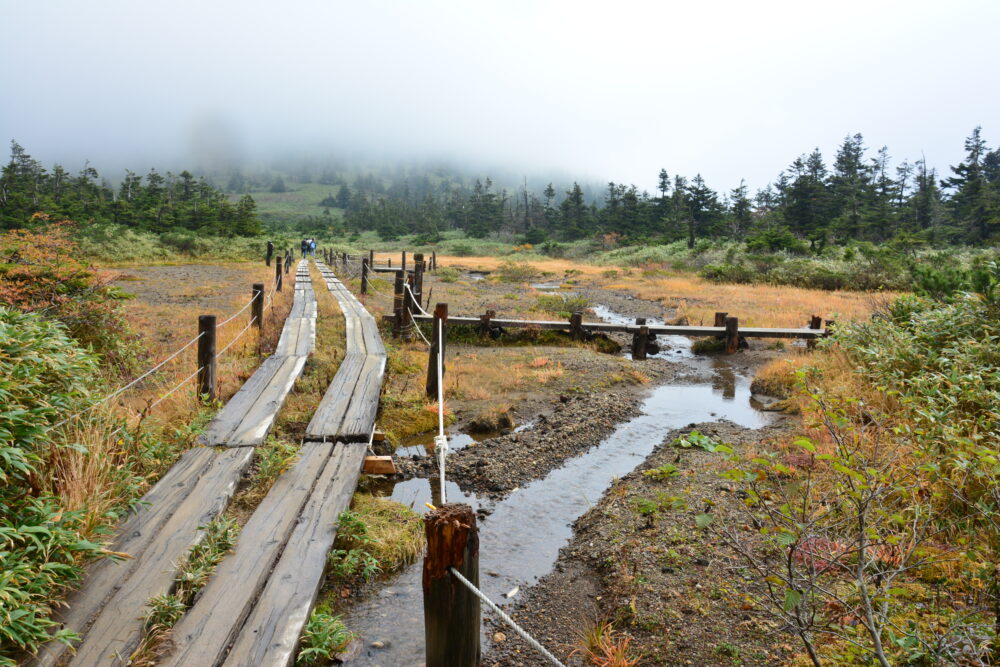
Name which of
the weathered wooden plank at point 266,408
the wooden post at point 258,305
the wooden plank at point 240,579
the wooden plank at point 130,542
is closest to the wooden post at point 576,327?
the wooden post at point 258,305

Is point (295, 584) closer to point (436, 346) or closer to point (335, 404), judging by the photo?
point (335, 404)

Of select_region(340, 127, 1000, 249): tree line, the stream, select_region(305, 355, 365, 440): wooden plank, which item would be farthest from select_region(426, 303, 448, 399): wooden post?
select_region(340, 127, 1000, 249): tree line

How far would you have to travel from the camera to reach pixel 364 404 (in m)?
7.17

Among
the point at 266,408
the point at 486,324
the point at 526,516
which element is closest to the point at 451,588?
the point at 526,516

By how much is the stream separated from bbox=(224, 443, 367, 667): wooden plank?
55 cm

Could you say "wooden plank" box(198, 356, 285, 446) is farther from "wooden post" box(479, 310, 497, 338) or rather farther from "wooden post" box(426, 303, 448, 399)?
"wooden post" box(479, 310, 497, 338)

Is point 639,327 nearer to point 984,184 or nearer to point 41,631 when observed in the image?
point 41,631

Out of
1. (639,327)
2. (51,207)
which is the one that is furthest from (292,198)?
(639,327)

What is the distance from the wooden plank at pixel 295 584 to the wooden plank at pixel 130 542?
0.80 metres

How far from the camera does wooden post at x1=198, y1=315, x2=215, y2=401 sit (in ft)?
21.0

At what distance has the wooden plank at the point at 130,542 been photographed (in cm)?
293

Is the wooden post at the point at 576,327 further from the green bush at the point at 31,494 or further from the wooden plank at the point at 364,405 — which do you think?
the green bush at the point at 31,494

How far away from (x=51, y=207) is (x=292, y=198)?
496 ft

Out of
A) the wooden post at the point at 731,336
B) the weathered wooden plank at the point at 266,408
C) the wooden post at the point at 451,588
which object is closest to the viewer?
the wooden post at the point at 451,588
